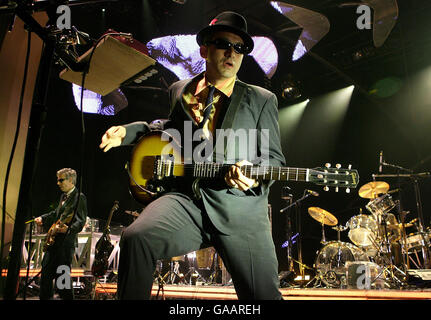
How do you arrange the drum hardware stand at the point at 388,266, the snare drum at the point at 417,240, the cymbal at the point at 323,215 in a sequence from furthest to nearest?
1. the cymbal at the point at 323,215
2. the snare drum at the point at 417,240
3. the drum hardware stand at the point at 388,266

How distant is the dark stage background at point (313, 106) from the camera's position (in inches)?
376

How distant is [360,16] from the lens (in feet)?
28.4

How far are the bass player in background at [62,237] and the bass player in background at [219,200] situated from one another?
4.36 meters

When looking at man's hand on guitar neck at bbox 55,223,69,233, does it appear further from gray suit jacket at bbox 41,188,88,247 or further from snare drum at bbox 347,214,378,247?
snare drum at bbox 347,214,378,247

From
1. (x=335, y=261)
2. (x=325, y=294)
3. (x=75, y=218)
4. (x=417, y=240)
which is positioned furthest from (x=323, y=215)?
(x=75, y=218)

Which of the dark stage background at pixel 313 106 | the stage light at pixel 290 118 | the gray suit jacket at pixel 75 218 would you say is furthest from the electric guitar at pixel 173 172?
the stage light at pixel 290 118

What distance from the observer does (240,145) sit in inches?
105

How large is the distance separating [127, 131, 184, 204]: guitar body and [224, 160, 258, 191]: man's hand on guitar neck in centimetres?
46

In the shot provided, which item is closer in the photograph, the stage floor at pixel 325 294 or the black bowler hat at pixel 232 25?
the black bowler hat at pixel 232 25

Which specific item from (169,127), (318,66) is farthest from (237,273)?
(318,66)

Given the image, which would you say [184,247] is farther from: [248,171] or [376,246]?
[376,246]

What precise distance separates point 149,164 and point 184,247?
2.54 feet

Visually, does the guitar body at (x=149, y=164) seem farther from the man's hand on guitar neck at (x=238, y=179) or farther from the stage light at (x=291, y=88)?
the stage light at (x=291, y=88)

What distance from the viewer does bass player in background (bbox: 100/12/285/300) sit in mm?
2172
